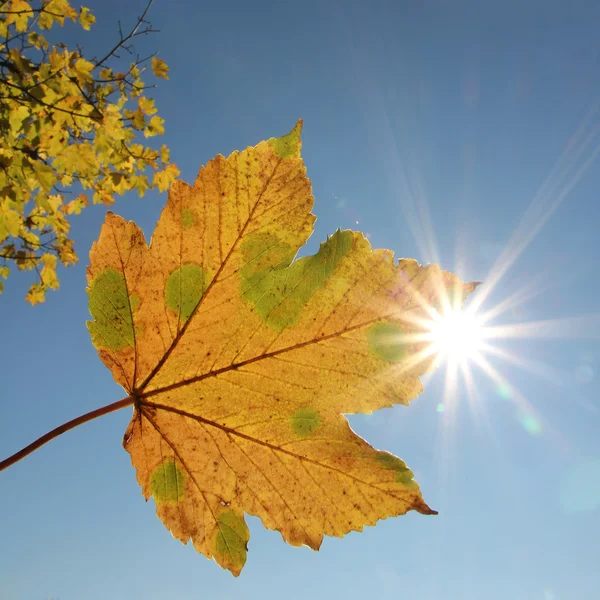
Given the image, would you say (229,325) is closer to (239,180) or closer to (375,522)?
(239,180)

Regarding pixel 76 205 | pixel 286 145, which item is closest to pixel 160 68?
pixel 76 205

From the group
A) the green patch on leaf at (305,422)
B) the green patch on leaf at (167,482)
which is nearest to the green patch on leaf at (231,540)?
the green patch on leaf at (167,482)

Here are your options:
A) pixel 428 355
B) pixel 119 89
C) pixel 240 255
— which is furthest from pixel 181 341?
pixel 119 89

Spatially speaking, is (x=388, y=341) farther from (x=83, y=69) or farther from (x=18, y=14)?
(x=18, y=14)

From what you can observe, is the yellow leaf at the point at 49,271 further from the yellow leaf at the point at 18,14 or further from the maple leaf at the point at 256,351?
the maple leaf at the point at 256,351

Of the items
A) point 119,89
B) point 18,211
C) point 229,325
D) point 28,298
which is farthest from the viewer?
point 28,298

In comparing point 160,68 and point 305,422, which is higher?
point 160,68
